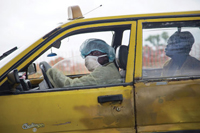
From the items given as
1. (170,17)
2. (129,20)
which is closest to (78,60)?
(129,20)

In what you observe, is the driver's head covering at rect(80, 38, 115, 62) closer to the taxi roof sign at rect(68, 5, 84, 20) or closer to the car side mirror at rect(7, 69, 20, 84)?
the taxi roof sign at rect(68, 5, 84, 20)

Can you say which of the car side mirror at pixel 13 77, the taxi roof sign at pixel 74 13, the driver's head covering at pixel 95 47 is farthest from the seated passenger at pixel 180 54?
the car side mirror at pixel 13 77

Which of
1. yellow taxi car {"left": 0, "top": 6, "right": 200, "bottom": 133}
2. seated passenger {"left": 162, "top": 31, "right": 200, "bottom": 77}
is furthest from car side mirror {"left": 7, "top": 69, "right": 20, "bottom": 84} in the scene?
seated passenger {"left": 162, "top": 31, "right": 200, "bottom": 77}

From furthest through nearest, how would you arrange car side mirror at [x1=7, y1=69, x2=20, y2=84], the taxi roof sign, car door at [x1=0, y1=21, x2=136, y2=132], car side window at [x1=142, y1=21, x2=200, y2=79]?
1. the taxi roof sign
2. car side window at [x1=142, y1=21, x2=200, y2=79]
3. car door at [x1=0, y1=21, x2=136, y2=132]
4. car side mirror at [x1=7, y1=69, x2=20, y2=84]

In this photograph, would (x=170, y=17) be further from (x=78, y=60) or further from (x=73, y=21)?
(x=78, y=60)

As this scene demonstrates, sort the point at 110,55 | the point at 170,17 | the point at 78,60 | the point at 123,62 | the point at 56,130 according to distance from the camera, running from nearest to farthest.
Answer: the point at 56,130 → the point at 170,17 → the point at 123,62 → the point at 110,55 → the point at 78,60

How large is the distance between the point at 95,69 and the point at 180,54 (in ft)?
2.91

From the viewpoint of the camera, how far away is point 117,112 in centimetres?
213

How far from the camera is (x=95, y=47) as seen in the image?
9.00ft

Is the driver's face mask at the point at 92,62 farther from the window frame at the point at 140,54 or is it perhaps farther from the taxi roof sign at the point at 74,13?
the window frame at the point at 140,54

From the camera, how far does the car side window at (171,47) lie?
2.32m

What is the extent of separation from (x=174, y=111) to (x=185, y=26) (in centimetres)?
86

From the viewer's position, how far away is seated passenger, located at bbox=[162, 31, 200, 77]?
2.33 m

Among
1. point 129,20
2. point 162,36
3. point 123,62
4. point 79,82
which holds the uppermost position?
point 129,20
